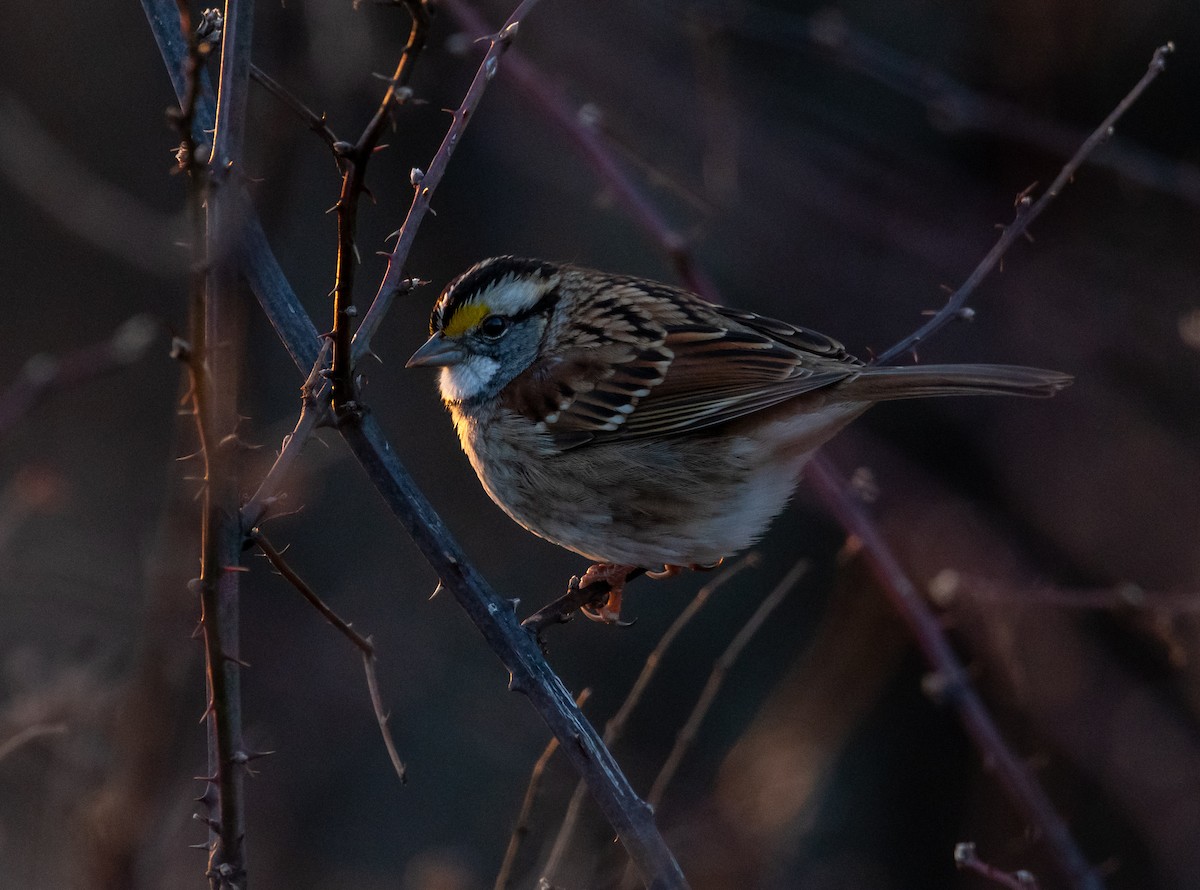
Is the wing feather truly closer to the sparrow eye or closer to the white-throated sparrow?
the white-throated sparrow

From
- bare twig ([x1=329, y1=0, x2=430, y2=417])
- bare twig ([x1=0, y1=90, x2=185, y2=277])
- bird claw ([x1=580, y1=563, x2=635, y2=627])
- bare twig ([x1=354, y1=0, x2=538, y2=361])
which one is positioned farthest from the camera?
bare twig ([x1=0, y1=90, x2=185, y2=277])

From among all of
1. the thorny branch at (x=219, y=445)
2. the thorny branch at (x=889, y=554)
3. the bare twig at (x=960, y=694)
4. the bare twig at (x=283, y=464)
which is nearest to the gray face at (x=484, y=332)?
the thorny branch at (x=889, y=554)

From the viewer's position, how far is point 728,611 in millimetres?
6934

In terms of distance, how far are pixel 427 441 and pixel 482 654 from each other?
1206mm

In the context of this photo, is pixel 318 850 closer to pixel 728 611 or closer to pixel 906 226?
pixel 728 611

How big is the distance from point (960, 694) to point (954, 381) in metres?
0.80

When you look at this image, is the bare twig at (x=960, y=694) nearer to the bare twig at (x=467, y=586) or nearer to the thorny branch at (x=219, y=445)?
the bare twig at (x=467, y=586)

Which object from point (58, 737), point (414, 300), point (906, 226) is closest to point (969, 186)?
point (906, 226)

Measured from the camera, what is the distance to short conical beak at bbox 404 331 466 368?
3994 mm

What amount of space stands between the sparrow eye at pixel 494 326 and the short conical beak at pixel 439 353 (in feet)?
0.34

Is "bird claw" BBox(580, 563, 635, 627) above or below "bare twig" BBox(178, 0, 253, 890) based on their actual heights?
below

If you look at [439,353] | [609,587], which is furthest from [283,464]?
[439,353]

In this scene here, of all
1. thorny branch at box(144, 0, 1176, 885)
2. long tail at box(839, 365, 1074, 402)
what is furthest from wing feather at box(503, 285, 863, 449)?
thorny branch at box(144, 0, 1176, 885)

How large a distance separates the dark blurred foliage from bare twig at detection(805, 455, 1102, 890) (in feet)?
6.47
